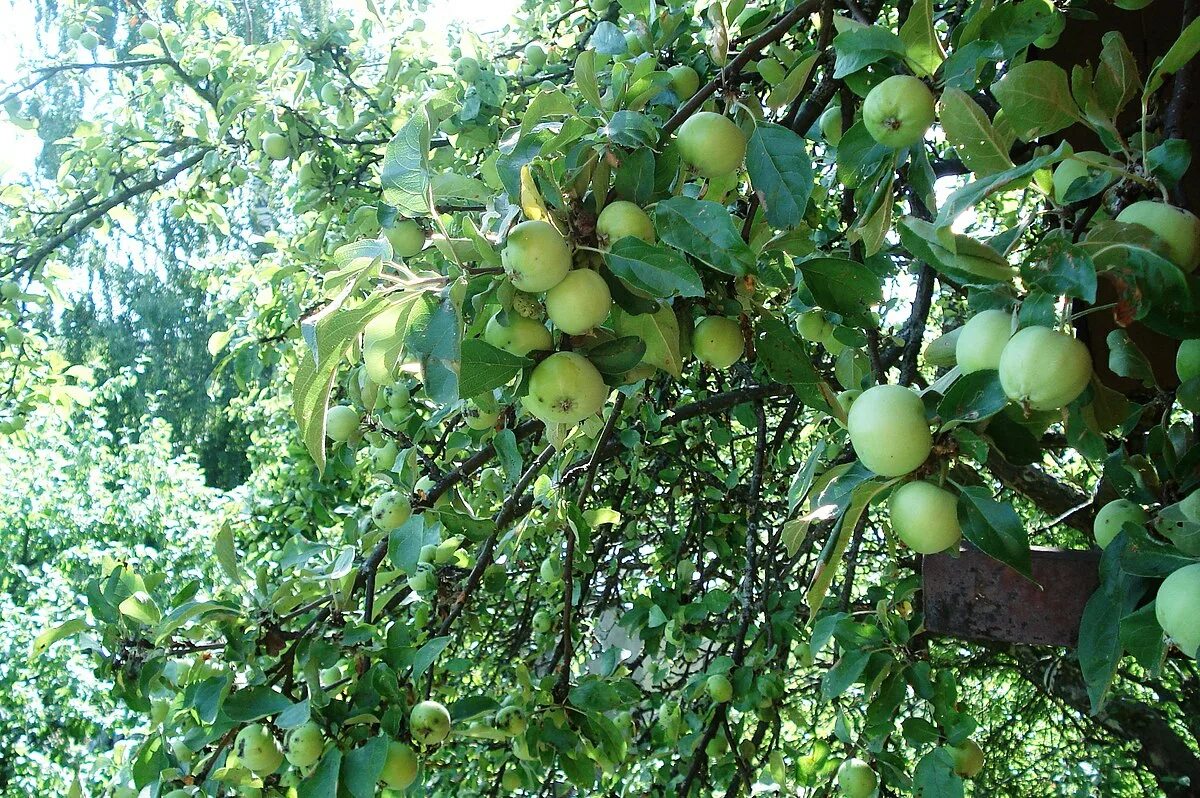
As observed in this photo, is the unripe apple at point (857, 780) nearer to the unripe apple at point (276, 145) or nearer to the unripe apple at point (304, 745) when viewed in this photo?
the unripe apple at point (304, 745)

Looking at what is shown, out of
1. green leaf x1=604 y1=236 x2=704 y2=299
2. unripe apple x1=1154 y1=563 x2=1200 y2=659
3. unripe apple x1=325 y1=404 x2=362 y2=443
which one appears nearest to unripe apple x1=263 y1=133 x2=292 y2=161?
unripe apple x1=325 y1=404 x2=362 y2=443

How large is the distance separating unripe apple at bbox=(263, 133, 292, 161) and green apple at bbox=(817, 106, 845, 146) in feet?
4.31

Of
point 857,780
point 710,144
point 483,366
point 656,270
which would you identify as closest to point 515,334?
point 483,366

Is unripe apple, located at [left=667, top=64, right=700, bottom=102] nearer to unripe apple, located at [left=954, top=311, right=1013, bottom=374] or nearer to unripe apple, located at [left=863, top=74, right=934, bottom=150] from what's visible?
unripe apple, located at [left=863, top=74, right=934, bottom=150]

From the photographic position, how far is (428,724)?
3.69 ft

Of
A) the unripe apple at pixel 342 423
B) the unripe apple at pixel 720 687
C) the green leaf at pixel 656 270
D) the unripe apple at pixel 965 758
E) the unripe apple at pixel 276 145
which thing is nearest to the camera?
the green leaf at pixel 656 270

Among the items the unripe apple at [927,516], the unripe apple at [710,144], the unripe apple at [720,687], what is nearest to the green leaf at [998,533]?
the unripe apple at [927,516]

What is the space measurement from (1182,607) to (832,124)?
784 millimetres

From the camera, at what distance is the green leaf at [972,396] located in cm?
64

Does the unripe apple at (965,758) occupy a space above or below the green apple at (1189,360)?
below

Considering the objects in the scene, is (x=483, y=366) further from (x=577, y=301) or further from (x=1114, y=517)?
(x=1114, y=517)

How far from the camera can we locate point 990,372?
648 millimetres

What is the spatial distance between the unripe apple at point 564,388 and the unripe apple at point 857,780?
0.86 meters

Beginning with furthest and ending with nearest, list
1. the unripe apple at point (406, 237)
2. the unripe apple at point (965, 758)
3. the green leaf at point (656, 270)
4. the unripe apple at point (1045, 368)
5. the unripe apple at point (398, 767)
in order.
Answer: the unripe apple at point (965, 758) → the unripe apple at point (398, 767) → the unripe apple at point (406, 237) → the green leaf at point (656, 270) → the unripe apple at point (1045, 368)
